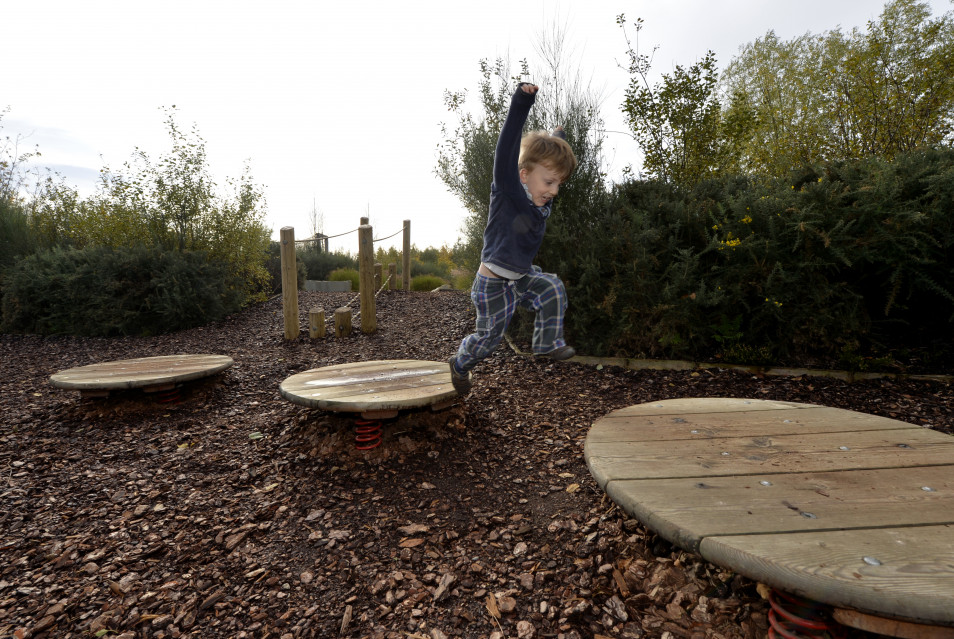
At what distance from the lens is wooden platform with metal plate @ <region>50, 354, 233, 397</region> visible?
148 inches

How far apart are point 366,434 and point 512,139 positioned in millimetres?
1902

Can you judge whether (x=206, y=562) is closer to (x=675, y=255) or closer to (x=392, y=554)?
(x=392, y=554)

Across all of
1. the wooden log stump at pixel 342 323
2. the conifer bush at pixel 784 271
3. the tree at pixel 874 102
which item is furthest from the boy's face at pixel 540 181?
the tree at pixel 874 102

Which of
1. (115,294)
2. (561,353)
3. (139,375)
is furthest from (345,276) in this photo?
(561,353)

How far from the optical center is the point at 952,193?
13.6 feet

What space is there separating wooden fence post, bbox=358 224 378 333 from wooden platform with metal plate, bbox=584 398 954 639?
15.9ft

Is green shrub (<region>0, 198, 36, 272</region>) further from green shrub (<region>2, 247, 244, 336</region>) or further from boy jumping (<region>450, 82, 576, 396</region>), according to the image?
boy jumping (<region>450, 82, 576, 396</region>)

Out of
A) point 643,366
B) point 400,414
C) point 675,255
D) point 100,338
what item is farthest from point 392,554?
point 100,338

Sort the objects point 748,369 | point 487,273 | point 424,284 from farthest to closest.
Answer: point 424,284 → point 748,369 → point 487,273

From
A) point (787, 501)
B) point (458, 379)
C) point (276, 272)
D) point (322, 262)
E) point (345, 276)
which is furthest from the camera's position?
point (322, 262)

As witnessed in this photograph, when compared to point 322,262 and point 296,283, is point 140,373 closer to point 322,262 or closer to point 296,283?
point 296,283

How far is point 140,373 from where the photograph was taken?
405 cm

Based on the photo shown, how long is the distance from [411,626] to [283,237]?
543cm

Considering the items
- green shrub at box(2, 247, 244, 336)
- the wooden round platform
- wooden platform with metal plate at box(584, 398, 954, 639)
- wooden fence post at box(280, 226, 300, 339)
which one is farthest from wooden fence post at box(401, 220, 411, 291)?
wooden platform with metal plate at box(584, 398, 954, 639)
